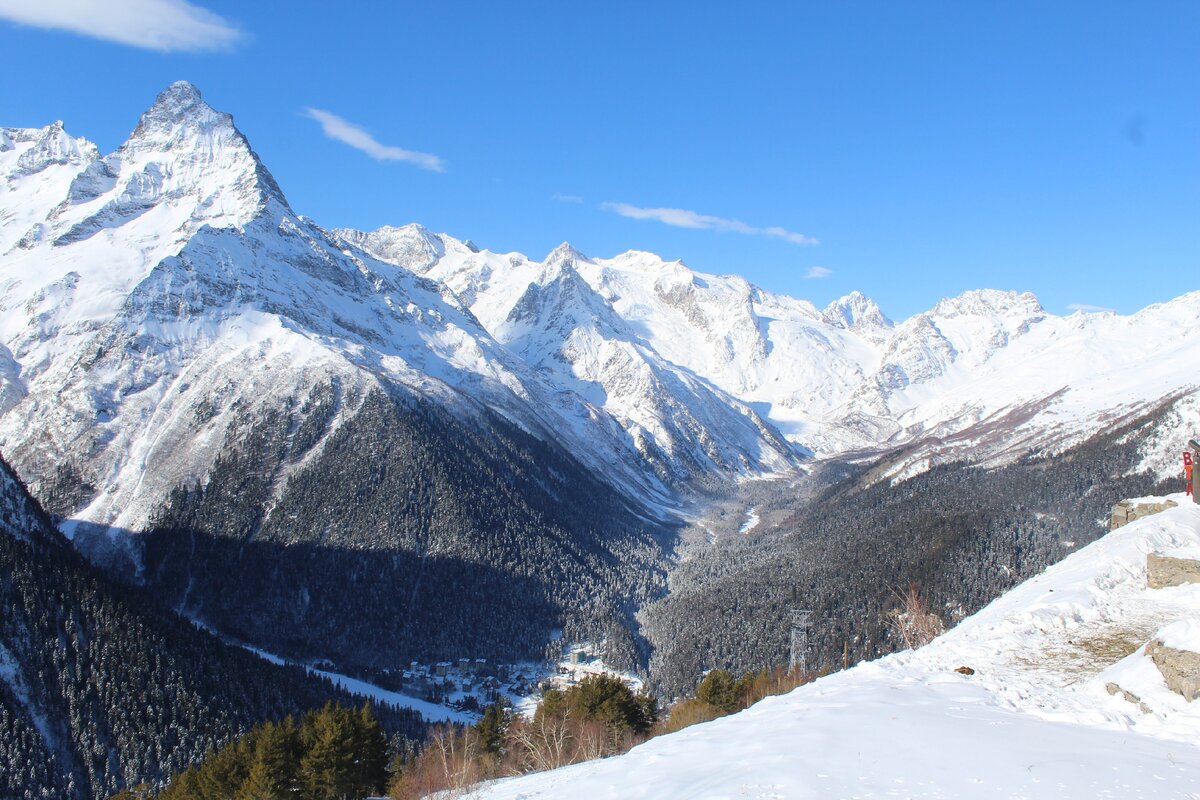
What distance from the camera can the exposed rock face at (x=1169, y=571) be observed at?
3872 cm

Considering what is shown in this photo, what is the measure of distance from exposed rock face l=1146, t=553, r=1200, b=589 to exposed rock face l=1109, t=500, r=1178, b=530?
1769 cm

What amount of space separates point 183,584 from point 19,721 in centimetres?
8507

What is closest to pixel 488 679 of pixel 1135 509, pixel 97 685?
pixel 97 685

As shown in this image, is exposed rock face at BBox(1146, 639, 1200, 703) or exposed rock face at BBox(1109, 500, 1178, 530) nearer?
exposed rock face at BBox(1146, 639, 1200, 703)

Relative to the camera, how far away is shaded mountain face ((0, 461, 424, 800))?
107125 mm

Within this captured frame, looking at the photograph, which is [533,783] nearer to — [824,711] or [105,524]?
[824,711]

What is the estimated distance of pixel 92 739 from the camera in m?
110

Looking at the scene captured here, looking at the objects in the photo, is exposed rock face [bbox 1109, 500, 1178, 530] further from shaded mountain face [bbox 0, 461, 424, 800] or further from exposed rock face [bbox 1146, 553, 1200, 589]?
shaded mountain face [bbox 0, 461, 424, 800]

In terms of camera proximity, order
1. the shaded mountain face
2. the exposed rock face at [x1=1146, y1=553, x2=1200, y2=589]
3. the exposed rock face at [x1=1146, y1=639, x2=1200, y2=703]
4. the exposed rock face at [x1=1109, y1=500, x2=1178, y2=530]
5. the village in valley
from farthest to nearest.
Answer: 1. the village in valley
2. the shaded mountain face
3. the exposed rock face at [x1=1109, y1=500, x2=1178, y2=530]
4. the exposed rock face at [x1=1146, y1=553, x2=1200, y2=589]
5. the exposed rock face at [x1=1146, y1=639, x2=1200, y2=703]

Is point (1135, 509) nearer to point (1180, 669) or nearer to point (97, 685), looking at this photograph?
point (1180, 669)

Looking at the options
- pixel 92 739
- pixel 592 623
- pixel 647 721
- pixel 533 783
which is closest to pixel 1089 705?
pixel 533 783

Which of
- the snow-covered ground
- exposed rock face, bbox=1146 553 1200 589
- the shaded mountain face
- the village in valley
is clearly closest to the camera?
the snow-covered ground

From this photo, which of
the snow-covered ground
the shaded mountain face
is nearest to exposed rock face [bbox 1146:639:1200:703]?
the snow-covered ground

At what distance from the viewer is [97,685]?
4560 inches
